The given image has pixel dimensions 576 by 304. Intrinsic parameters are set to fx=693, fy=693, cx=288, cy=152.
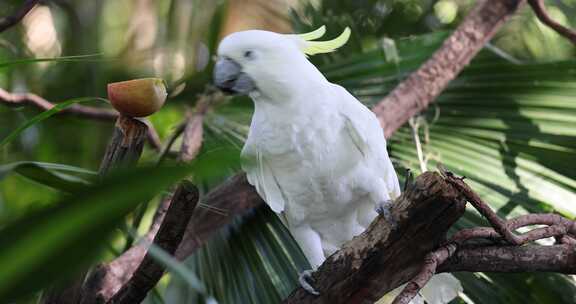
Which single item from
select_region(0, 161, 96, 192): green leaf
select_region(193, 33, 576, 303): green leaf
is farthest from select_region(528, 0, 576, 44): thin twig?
select_region(0, 161, 96, 192): green leaf

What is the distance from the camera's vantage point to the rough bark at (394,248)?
112cm

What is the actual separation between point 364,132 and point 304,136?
0.13 meters

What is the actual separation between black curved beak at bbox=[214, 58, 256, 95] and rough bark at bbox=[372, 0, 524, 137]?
0.68 meters

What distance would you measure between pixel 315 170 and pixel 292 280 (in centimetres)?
34

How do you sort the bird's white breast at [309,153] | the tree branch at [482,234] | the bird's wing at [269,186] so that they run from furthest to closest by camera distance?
the bird's wing at [269,186], the bird's white breast at [309,153], the tree branch at [482,234]

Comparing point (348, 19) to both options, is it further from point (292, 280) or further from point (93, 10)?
point (292, 280)

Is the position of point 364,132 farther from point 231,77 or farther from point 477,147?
point 477,147

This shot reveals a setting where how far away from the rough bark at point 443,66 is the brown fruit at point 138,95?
1.12 meters

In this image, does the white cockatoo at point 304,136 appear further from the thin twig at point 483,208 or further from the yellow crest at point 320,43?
the thin twig at point 483,208

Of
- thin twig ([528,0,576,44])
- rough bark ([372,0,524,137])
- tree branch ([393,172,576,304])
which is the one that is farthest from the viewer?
thin twig ([528,0,576,44])

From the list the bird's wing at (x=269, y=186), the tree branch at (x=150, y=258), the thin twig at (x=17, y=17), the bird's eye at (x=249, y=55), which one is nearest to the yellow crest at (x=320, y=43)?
the bird's eye at (x=249, y=55)

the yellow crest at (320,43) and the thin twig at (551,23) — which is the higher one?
the yellow crest at (320,43)

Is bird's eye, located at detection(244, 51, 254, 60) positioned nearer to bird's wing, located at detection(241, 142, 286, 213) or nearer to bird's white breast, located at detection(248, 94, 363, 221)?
bird's white breast, located at detection(248, 94, 363, 221)

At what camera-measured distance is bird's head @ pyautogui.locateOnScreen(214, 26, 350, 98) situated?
140 cm
